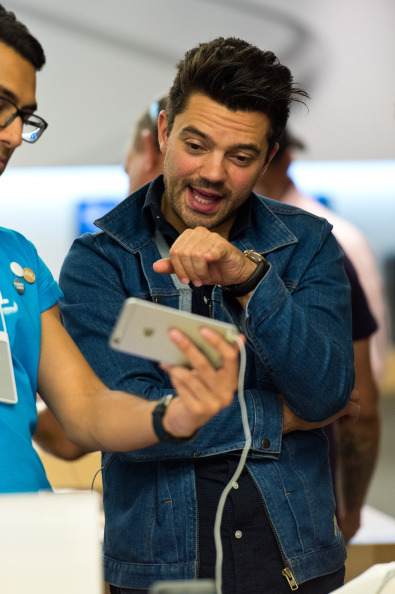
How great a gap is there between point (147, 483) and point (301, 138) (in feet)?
8.63

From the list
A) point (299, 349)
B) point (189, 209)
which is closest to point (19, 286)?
point (189, 209)

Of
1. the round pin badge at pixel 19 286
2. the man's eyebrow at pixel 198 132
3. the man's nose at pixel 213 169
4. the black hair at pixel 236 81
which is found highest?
the black hair at pixel 236 81

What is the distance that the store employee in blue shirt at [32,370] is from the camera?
126cm

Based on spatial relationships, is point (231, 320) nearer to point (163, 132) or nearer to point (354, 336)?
point (163, 132)

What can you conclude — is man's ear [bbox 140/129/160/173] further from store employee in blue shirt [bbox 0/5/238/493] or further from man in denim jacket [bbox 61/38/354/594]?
store employee in blue shirt [bbox 0/5/238/493]

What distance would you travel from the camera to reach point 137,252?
5.25 feet

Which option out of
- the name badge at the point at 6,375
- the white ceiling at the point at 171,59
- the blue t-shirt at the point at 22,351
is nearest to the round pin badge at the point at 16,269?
the blue t-shirt at the point at 22,351

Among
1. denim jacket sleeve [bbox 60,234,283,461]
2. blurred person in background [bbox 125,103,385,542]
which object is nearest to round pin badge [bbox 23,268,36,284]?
denim jacket sleeve [bbox 60,234,283,461]

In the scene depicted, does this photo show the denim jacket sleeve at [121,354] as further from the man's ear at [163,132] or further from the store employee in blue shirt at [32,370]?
the man's ear at [163,132]

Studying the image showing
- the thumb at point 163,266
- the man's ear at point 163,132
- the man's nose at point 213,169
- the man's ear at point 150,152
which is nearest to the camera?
the thumb at point 163,266

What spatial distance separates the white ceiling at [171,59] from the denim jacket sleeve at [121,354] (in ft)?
7.11

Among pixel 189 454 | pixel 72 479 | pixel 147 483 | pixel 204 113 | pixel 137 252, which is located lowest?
pixel 72 479

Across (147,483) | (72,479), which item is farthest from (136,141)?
(147,483)

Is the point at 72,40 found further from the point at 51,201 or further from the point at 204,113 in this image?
the point at 204,113
